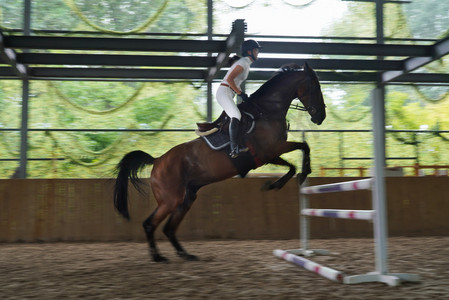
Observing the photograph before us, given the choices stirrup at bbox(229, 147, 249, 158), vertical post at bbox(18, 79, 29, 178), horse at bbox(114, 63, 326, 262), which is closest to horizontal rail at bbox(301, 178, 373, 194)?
horse at bbox(114, 63, 326, 262)

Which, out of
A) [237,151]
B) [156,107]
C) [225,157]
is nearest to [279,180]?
[237,151]

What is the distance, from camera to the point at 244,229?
27.3 ft

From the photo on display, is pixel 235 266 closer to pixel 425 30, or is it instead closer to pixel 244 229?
pixel 244 229

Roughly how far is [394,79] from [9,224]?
8.98 metres

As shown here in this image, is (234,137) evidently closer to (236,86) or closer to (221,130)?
(221,130)

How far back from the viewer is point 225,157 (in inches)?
216

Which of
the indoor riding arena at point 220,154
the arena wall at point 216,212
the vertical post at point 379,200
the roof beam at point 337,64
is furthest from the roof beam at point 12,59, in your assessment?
the vertical post at point 379,200

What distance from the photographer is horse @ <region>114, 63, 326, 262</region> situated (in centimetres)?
534

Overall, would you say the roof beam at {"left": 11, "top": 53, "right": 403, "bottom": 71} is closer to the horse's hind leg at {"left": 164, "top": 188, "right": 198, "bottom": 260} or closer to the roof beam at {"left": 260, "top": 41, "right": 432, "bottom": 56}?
the roof beam at {"left": 260, "top": 41, "right": 432, "bottom": 56}

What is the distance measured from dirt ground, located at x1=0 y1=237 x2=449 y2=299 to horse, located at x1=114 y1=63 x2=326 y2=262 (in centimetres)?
66

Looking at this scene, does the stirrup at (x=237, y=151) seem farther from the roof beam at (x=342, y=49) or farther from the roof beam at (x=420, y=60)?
the roof beam at (x=420, y=60)

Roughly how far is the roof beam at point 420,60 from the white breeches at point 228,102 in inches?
215

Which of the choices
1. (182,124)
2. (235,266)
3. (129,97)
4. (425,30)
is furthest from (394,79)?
(235,266)

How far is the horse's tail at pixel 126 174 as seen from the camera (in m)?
Result: 5.74
